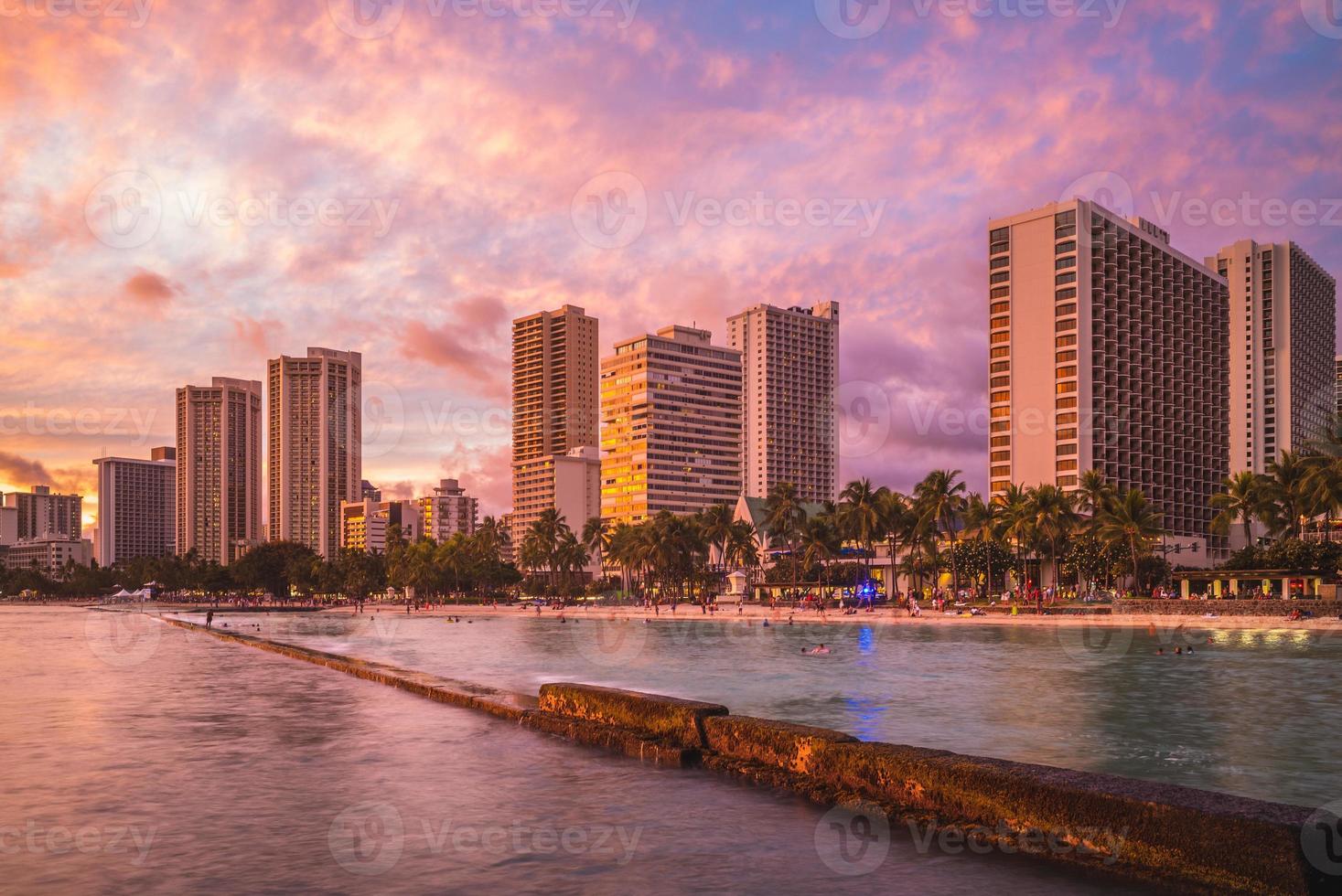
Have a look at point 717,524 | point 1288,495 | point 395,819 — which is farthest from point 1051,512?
point 395,819

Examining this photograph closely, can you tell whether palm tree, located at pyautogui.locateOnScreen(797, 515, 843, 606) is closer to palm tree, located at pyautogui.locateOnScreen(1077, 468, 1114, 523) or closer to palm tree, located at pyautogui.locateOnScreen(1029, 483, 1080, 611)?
palm tree, located at pyautogui.locateOnScreen(1029, 483, 1080, 611)

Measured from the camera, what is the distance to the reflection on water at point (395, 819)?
346 inches

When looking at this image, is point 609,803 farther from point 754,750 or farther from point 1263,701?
point 1263,701

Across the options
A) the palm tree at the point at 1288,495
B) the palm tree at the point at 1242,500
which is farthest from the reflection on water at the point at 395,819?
the palm tree at the point at 1242,500

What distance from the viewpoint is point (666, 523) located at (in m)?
152

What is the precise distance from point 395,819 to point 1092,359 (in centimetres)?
15456

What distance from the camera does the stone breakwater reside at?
802cm

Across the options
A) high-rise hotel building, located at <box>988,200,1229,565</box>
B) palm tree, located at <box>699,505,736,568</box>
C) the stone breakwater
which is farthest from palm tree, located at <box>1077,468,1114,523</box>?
the stone breakwater

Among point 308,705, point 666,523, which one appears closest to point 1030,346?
point 666,523

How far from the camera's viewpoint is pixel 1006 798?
390 inches

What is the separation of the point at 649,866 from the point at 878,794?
3.33m

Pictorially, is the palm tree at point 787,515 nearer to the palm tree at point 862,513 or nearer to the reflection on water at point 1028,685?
the palm tree at point 862,513

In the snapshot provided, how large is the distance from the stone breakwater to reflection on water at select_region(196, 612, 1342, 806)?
21.1ft

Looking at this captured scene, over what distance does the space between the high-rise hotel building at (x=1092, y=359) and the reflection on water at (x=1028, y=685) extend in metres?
83.9
